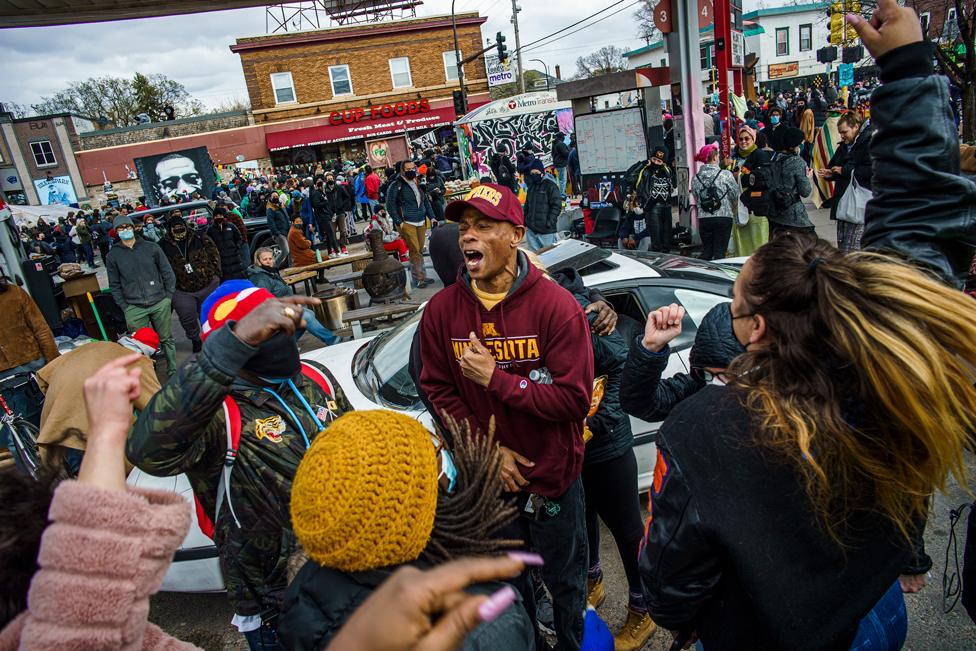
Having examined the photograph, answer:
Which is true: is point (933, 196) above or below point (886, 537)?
above

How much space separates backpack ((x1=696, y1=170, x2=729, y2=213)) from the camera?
7.80 meters

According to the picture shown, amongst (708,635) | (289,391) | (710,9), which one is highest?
(710,9)

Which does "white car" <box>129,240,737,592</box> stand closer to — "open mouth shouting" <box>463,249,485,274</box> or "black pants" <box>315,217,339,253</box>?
"open mouth shouting" <box>463,249,485,274</box>

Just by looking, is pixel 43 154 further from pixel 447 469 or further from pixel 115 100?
pixel 447 469

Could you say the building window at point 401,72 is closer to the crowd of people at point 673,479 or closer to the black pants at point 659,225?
the black pants at point 659,225

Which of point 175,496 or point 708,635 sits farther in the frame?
point 708,635

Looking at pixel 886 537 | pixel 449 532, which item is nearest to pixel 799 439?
pixel 886 537

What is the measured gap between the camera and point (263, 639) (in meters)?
2.03

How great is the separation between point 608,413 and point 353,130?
116ft

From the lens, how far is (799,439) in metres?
1.14

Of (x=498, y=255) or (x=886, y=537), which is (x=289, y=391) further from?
(x=886, y=537)

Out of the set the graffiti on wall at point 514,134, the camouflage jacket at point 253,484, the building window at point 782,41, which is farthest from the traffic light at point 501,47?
the building window at point 782,41

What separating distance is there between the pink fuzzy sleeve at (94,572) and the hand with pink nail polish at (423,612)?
441 millimetres

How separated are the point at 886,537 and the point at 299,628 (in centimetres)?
129
